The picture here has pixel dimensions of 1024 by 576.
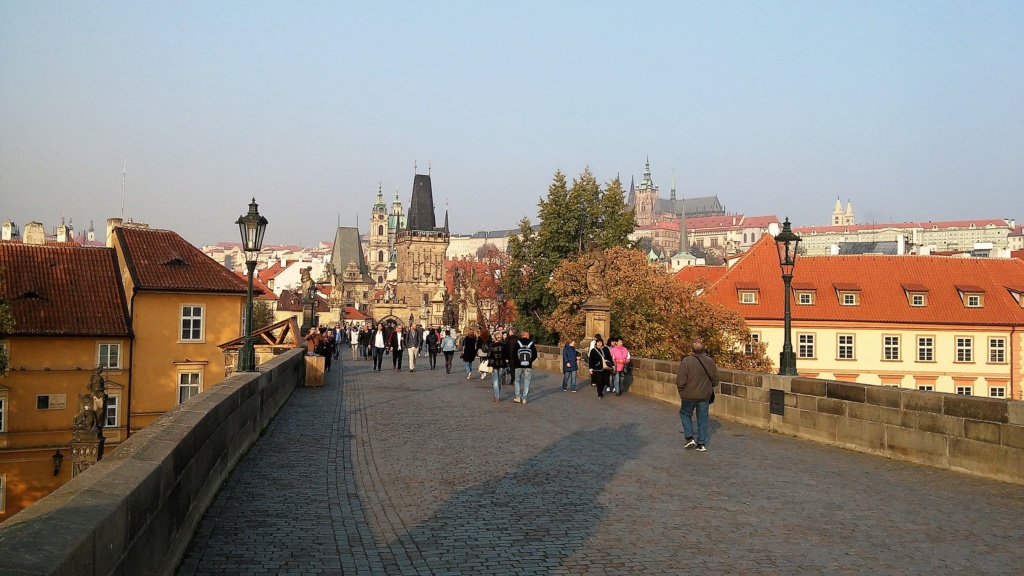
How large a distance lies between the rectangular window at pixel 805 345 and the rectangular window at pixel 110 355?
3665cm

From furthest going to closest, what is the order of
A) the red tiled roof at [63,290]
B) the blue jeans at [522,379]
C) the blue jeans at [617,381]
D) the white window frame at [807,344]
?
the white window frame at [807,344] → the red tiled roof at [63,290] → the blue jeans at [617,381] → the blue jeans at [522,379]

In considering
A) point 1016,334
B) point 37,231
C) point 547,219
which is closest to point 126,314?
point 37,231

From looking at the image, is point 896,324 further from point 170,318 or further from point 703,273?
point 170,318

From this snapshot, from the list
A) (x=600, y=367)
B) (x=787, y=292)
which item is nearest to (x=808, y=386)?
(x=787, y=292)

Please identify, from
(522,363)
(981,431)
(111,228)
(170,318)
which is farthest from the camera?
(111,228)

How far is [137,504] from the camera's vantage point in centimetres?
473

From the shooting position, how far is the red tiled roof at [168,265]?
40.2m

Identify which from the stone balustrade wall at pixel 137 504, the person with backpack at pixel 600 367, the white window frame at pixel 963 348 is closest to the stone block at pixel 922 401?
the stone balustrade wall at pixel 137 504

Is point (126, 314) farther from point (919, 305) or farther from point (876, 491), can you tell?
point (919, 305)

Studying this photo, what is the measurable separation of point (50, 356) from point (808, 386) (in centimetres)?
3172

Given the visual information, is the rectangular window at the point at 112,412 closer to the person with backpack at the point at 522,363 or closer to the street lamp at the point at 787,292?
the person with backpack at the point at 522,363

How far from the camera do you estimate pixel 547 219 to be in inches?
2044

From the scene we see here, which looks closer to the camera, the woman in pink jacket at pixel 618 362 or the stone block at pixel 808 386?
the stone block at pixel 808 386

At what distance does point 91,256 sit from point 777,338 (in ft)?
122
